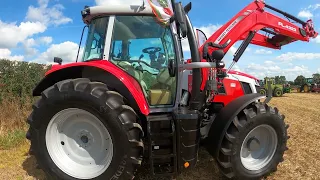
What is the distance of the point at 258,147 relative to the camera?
425 cm

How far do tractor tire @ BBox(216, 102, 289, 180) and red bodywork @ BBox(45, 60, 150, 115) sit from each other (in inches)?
46.8

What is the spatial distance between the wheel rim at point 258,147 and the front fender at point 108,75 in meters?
1.57

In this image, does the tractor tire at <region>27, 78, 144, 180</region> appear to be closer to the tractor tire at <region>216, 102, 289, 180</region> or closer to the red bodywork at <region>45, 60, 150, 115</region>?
the red bodywork at <region>45, 60, 150, 115</region>

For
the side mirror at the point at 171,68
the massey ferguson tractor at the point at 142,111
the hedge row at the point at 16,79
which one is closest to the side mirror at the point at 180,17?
the massey ferguson tractor at the point at 142,111

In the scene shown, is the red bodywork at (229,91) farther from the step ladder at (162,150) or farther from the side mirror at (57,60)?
the side mirror at (57,60)

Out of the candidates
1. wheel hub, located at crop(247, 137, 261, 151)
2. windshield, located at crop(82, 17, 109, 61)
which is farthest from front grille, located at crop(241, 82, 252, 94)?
windshield, located at crop(82, 17, 109, 61)

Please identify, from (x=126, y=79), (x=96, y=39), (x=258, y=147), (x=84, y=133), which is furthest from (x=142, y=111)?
(x=258, y=147)

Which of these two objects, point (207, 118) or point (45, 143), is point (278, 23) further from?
point (45, 143)

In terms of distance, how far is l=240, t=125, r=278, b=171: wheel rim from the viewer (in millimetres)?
4180

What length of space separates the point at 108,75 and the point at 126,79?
0.82 ft

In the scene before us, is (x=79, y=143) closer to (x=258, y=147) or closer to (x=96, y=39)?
(x=96, y=39)

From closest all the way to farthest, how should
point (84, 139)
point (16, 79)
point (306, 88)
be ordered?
point (84, 139), point (16, 79), point (306, 88)

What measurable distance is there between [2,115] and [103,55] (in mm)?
5414

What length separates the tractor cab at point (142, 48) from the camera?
13.1ft
